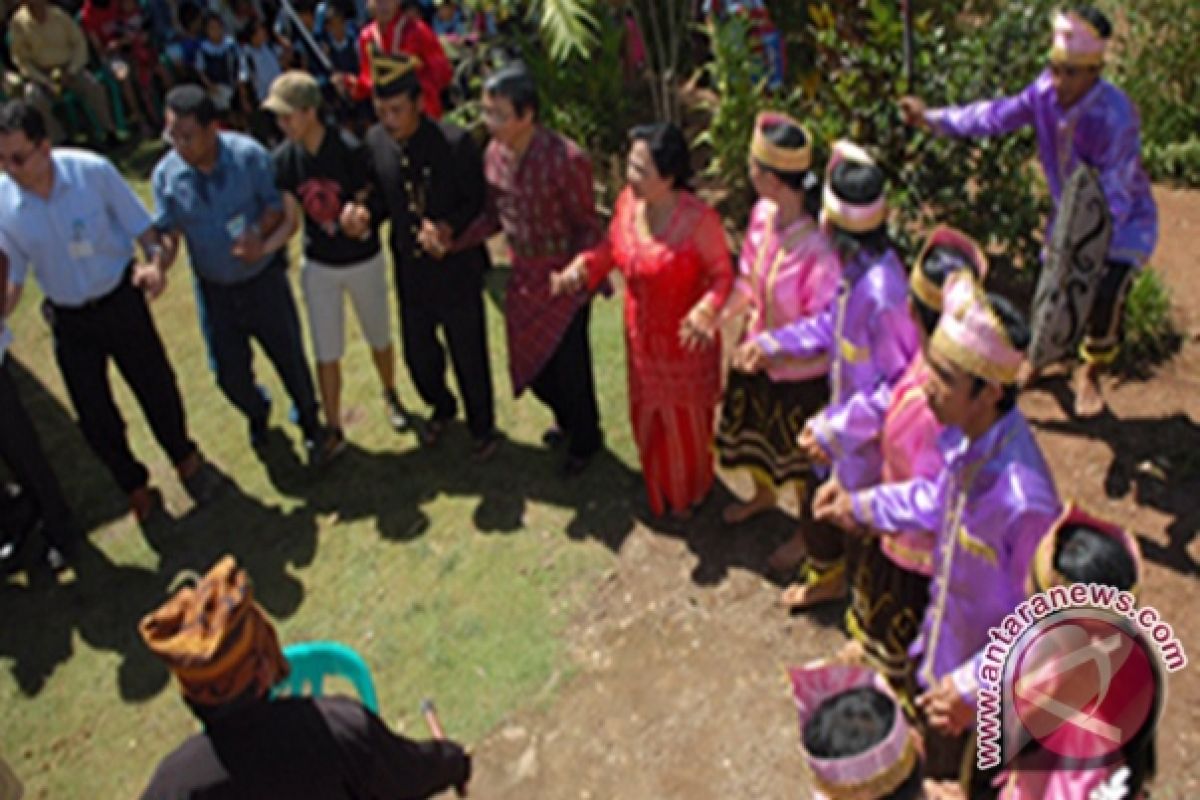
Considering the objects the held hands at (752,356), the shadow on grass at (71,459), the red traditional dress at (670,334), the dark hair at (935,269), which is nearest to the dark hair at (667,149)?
the red traditional dress at (670,334)

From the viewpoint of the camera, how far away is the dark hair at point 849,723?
104 inches

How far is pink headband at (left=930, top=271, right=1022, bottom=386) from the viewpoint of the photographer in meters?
2.51

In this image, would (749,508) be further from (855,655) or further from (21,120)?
(21,120)

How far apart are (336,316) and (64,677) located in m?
1.98

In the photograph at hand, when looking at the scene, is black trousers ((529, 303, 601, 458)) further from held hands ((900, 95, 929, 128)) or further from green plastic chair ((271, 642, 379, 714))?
green plastic chair ((271, 642, 379, 714))

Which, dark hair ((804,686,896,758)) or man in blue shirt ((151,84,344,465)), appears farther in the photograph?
man in blue shirt ((151,84,344,465))

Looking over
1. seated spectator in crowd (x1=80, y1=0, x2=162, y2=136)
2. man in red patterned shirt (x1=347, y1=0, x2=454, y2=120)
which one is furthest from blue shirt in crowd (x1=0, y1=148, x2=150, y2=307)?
seated spectator in crowd (x1=80, y1=0, x2=162, y2=136)

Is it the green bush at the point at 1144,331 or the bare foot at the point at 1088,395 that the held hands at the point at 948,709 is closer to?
the bare foot at the point at 1088,395

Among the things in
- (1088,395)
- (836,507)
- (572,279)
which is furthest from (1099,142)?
(836,507)

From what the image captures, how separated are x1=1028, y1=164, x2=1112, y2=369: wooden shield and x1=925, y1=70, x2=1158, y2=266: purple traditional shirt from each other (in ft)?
0.37

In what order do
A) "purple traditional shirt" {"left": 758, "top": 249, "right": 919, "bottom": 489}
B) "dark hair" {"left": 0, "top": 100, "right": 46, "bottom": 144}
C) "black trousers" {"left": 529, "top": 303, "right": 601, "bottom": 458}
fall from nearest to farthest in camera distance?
1. "purple traditional shirt" {"left": 758, "top": 249, "right": 919, "bottom": 489}
2. "dark hair" {"left": 0, "top": 100, "right": 46, "bottom": 144}
3. "black trousers" {"left": 529, "top": 303, "right": 601, "bottom": 458}

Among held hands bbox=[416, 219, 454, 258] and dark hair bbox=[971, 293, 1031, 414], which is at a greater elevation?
dark hair bbox=[971, 293, 1031, 414]

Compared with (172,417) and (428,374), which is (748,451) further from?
(172,417)

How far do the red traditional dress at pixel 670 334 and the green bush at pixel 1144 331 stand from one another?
2216 mm
